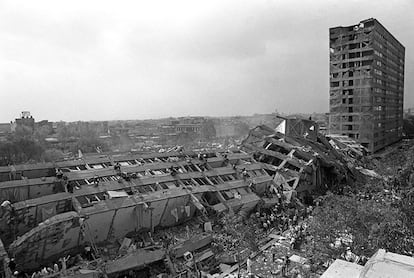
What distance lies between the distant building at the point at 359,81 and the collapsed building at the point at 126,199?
64.8 ft

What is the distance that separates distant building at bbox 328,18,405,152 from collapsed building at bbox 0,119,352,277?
19.8 m

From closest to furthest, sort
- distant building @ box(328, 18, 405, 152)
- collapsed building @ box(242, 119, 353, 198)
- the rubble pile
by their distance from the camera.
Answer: the rubble pile, collapsed building @ box(242, 119, 353, 198), distant building @ box(328, 18, 405, 152)

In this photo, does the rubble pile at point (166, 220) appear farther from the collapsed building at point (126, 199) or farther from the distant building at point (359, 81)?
the distant building at point (359, 81)

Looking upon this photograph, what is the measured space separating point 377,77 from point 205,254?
3679 cm

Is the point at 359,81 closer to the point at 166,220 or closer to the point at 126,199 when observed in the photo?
the point at 166,220

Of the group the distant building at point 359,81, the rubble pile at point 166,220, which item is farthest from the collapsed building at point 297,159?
the distant building at point 359,81

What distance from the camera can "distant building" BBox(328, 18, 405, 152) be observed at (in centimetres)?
3706

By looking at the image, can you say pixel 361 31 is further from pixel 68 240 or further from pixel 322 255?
pixel 68 240

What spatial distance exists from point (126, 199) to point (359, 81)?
34.6 m

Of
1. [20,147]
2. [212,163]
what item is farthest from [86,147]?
[212,163]

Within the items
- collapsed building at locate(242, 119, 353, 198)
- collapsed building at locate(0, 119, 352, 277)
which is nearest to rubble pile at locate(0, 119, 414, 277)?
collapsed building at locate(0, 119, 352, 277)

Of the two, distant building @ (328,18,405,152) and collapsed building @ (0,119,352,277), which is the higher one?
distant building @ (328,18,405,152)

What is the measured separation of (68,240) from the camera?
11328 millimetres

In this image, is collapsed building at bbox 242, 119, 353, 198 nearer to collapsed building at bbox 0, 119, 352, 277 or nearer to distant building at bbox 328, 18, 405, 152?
collapsed building at bbox 0, 119, 352, 277
